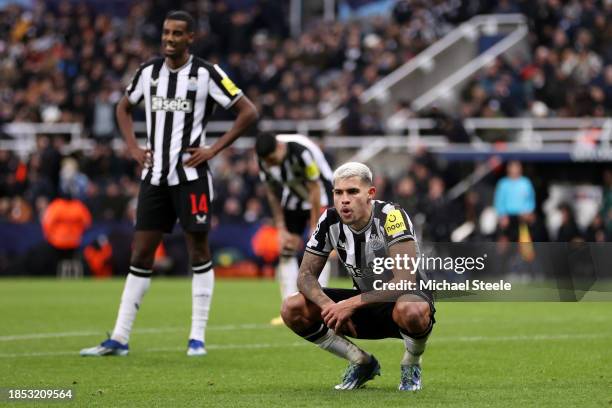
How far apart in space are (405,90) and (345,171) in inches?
850

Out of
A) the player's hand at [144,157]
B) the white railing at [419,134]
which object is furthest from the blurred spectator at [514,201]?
the player's hand at [144,157]

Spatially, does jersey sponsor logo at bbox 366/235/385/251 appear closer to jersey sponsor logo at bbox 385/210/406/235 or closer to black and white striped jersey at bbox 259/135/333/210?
jersey sponsor logo at bbox 385/210/406/235

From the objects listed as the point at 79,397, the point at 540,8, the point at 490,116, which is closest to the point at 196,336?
the point at 79,397

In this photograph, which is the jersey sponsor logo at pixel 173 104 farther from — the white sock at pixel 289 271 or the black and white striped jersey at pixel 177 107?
the white sock at pixel 289 271

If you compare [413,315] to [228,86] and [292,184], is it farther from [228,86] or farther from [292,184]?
[292,184]

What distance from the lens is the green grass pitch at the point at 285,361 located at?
7114mm

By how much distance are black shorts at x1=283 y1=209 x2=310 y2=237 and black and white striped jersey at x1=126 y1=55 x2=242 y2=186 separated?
3.18 metres

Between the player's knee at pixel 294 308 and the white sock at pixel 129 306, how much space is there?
103 inches

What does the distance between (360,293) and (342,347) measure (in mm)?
472

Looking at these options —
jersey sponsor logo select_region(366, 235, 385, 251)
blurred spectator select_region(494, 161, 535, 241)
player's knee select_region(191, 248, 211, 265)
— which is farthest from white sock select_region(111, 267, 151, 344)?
blurred spectator select_region(494, 161, 535, 241)

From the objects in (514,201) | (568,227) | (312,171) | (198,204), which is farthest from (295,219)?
(568,227)

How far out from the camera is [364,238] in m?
7.26

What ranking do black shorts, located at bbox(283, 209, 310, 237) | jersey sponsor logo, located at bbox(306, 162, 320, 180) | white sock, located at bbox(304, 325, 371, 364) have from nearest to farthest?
white sock, located at bbox(304, 325, 371, 364) → jersey sponsor logo, located at bbox(306, 162, 320, 180) → black shorts, located at bbox(283, 209, 310, 237)

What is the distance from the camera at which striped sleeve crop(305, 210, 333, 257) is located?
24.0ft
